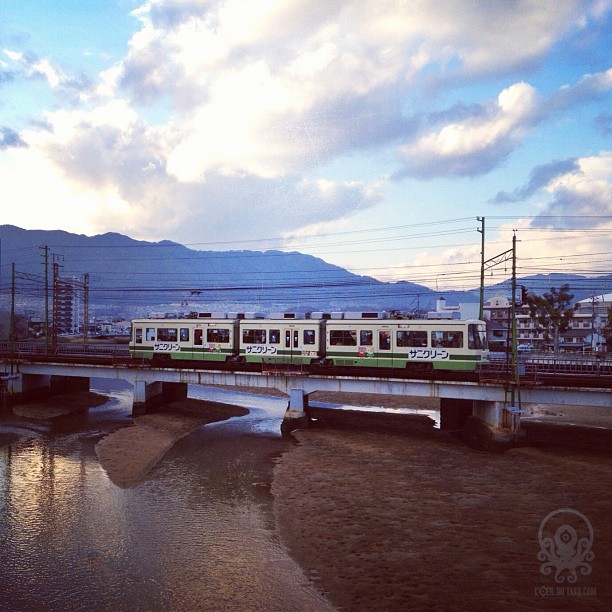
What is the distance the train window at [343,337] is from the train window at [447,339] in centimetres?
614

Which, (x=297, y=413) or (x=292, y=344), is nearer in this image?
(x=297, y=413)

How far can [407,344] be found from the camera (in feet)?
118

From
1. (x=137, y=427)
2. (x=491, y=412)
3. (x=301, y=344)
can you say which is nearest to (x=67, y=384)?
(x=137, y=427)

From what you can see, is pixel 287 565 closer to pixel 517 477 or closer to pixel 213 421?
pixel 517 477

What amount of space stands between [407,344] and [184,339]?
20208mm

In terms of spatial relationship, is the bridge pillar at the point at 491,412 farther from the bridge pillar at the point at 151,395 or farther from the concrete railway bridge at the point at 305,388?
the bridge pillar at the point at 151,395

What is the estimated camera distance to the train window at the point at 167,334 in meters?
43.9

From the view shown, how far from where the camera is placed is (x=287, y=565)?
15.5m

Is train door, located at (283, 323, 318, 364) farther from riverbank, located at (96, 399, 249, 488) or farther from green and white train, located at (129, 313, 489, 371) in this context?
riverbank, located at (96, 399, 249, 488)

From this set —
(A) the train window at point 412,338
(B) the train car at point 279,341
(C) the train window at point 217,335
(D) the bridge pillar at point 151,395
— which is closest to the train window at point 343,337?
(B) the train car at point 279,341

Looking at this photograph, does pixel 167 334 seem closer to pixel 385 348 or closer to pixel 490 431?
pixel 385 348

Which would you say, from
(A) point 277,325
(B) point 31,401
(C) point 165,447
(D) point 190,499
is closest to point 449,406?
(A) point 277,325

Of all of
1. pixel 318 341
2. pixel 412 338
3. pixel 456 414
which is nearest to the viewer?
pixel 412 338
